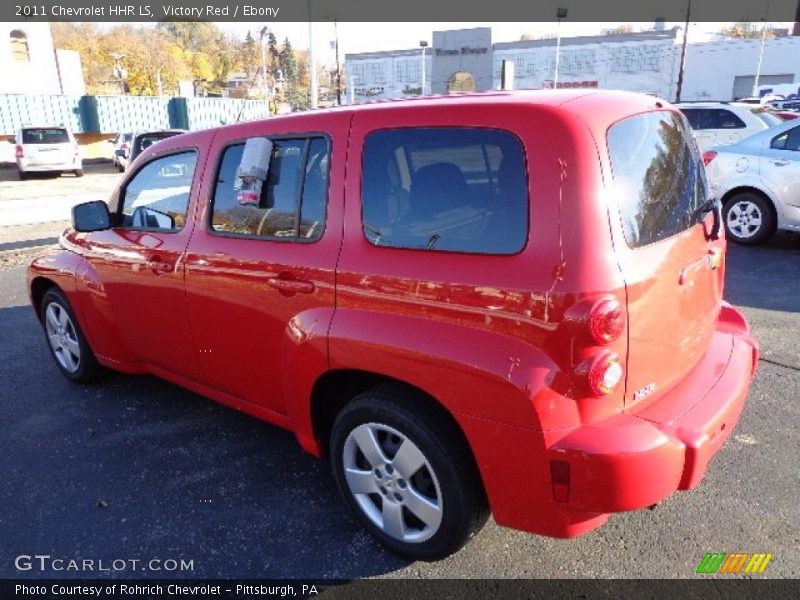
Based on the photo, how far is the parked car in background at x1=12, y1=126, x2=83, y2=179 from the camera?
65.1 feet

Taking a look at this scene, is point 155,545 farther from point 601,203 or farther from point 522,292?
point 601,203

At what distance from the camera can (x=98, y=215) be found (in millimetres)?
3740

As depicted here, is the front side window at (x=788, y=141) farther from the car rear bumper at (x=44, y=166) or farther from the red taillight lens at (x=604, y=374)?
the car rear bumper at (x=44, y=166)

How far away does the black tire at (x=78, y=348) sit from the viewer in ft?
13.9

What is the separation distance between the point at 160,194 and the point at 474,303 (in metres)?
2.34

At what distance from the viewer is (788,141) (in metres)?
7.61

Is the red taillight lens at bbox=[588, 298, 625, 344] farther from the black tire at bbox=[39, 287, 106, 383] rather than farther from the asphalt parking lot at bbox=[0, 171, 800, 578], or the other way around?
the black tire at bbox=[39, 287, 106, 383]

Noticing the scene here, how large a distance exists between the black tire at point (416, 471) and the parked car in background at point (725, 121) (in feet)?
32.8

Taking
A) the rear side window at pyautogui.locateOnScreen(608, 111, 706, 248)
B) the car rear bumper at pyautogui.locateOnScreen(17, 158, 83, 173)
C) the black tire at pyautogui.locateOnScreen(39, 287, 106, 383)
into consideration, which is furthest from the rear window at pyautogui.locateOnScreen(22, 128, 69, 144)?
the rear side window at pyautogui.locateOnScreen(608, 111, 706, 248)

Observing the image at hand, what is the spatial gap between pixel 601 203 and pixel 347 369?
1168mm

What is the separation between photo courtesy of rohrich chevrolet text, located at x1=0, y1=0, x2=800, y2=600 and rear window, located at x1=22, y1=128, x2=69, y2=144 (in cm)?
1901

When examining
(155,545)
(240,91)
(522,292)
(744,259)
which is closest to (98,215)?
(155,545)

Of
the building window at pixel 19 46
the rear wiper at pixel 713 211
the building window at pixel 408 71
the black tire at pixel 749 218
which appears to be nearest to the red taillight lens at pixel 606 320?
the rear wiper at pixel 713 211

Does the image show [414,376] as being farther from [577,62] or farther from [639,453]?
[577,62]
